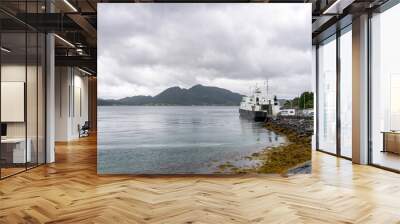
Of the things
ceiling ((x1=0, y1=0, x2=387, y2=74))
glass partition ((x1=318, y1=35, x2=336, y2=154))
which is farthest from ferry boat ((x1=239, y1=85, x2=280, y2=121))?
glass partition ((x1=318, y1=35, x2=336, y2=154))

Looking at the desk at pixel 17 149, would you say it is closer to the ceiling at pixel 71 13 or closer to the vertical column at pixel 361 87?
the ceiling at pixel 71 13

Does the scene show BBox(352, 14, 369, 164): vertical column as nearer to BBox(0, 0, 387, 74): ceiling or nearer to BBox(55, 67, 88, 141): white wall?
BBox(0, 0, 387, 74): ceiling

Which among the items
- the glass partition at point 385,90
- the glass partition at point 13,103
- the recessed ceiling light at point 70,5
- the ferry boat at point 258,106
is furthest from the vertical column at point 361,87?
the glass partition at point 13,103

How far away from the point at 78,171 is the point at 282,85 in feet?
12.9

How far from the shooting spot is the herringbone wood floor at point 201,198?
157 inches

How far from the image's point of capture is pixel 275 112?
21.9 ft

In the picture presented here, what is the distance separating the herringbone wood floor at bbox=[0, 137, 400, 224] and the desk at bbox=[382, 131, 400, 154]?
51cm

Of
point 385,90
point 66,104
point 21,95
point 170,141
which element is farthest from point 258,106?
point 66,104

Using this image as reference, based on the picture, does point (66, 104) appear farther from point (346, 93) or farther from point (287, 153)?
point (287, 153)

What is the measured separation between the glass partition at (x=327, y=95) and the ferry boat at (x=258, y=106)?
3571 millimetres

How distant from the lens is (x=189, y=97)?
263 inches

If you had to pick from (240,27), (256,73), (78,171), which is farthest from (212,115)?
(78,171)

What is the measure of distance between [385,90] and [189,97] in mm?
3692

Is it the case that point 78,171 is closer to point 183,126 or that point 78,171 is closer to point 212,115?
point 183,126
